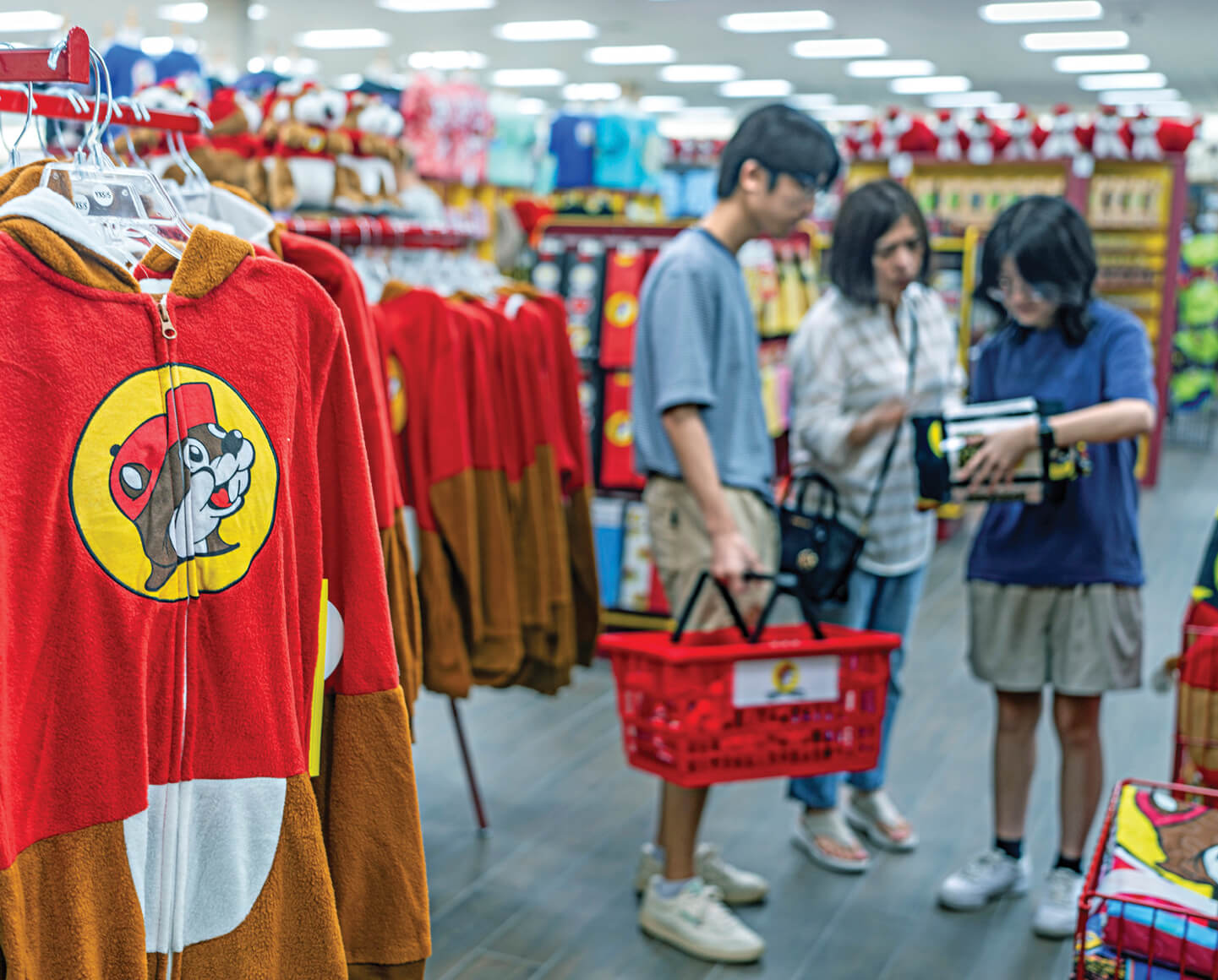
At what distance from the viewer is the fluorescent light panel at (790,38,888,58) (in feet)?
47.0

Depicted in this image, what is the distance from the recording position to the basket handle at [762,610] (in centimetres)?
246

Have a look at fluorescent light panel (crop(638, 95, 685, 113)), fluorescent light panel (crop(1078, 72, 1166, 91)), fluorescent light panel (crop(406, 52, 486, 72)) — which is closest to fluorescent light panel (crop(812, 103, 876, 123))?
fluorescent light panel (crop(638, 95, 685, 113))

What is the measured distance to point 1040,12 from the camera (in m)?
12.0

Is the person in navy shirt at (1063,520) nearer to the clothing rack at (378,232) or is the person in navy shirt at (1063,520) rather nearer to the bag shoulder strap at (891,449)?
the bag shoulder strap at (891,449)

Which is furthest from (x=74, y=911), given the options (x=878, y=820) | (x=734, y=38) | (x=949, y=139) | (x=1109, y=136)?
(x=734, y=38)

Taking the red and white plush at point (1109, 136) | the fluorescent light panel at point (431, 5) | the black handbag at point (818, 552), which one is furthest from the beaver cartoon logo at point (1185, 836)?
the fluorescent light panel at point (431, 5)

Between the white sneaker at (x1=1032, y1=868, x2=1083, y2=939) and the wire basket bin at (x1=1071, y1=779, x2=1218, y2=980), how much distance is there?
826mm

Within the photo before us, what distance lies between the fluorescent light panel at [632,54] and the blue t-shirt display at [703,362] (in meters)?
13.3

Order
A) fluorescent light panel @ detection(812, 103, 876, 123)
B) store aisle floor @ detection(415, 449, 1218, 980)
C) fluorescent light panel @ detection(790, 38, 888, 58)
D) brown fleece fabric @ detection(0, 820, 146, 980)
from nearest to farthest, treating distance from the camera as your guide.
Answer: brown fleece fabric @ detection(0, 820, 146, 980) → store aisle floor @ detection(415, 449, 1218, 980) → fluorescent light panel @ detection(790, 38, 888, 58) → fluorescent light panel @ detection(812, 103, 876, 123)

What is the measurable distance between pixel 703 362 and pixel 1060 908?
1.40 metres

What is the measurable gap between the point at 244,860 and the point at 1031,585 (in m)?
1.87

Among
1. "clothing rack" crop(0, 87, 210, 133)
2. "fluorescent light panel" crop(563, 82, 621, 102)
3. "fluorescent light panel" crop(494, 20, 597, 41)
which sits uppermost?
"fluorescent light panel" crop(563, 82, 621, 102)

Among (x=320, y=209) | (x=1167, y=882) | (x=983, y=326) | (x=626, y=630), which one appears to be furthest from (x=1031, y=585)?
(x=983, y=326)

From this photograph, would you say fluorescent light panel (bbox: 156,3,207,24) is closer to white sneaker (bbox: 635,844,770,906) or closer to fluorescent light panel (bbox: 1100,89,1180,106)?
white sneaker (bbox: 635,844,770,906)
